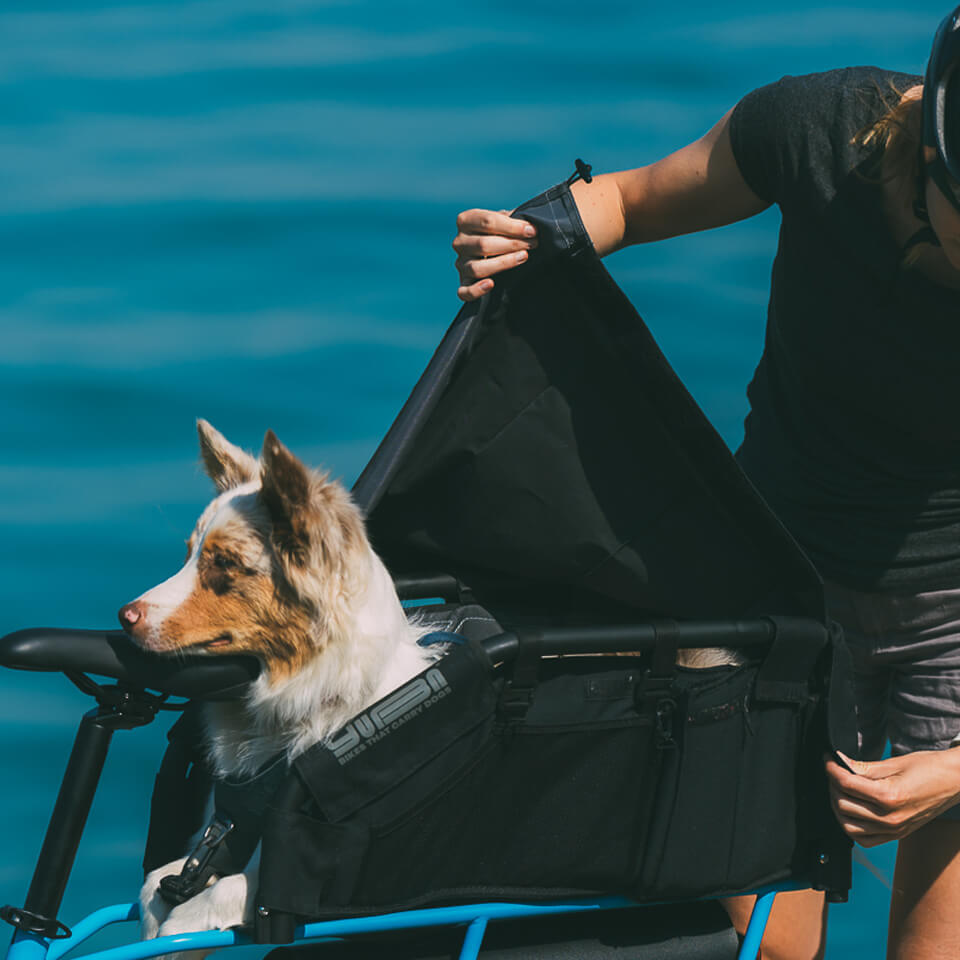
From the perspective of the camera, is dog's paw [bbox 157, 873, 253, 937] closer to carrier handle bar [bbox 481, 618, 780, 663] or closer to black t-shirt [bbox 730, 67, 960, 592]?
carrier handle bar [bbox 481, 618, 780, 663]

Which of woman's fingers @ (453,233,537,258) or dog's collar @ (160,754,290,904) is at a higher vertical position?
woman's fingers @ (453,233,537,258)

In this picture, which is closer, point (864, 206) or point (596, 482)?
point (864, 206)

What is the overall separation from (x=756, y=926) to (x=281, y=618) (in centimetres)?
76

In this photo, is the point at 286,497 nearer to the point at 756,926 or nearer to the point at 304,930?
the point at 304,930

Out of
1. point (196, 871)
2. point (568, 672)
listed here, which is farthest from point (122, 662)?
point (568, 672)

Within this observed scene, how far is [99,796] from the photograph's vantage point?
2930mm

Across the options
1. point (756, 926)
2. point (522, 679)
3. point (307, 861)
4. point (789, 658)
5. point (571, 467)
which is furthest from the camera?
point (571, 467)

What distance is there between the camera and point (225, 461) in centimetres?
166

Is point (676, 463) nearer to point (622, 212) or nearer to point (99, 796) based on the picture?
point (622, 212)

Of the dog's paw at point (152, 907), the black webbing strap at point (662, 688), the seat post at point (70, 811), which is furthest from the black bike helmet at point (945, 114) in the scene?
the dog's paw at point (152, 907)

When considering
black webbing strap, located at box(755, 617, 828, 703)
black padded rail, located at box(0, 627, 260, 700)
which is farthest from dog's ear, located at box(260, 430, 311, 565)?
black webbing strap, located at box(755, 617, 828, 703)

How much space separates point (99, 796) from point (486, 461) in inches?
66.7

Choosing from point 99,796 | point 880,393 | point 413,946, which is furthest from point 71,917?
point 880,393

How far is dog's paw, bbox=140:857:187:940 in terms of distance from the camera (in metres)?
1.47
